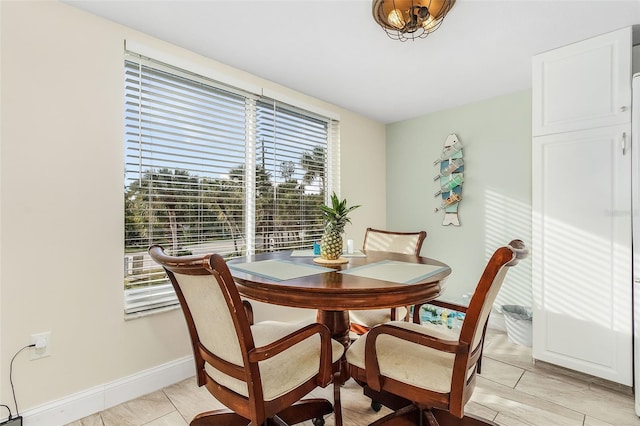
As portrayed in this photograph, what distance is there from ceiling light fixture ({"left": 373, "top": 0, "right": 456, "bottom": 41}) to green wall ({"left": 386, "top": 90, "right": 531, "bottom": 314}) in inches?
71.8

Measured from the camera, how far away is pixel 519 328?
107 inches

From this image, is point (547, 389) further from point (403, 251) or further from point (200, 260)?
point (200, 260)

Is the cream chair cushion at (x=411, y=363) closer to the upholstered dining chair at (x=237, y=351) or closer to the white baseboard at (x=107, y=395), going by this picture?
the upholstered dining chair at (x=237, y=351)

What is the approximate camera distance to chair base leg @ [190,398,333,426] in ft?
5.14

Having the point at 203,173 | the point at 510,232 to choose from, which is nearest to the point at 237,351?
the point at 203,173

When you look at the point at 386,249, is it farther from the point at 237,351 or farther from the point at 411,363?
the point at 237,351

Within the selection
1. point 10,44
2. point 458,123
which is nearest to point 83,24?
point 10,44

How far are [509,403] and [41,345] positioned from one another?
A: 2.67 metres

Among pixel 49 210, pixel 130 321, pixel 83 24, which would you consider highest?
pixel 83 24

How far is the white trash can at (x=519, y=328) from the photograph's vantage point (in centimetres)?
268

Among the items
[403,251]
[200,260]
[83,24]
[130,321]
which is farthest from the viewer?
[403,251]

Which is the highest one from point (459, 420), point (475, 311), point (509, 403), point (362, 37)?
point (362, 37)

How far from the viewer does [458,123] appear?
134 inches

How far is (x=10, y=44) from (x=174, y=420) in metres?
2.15
